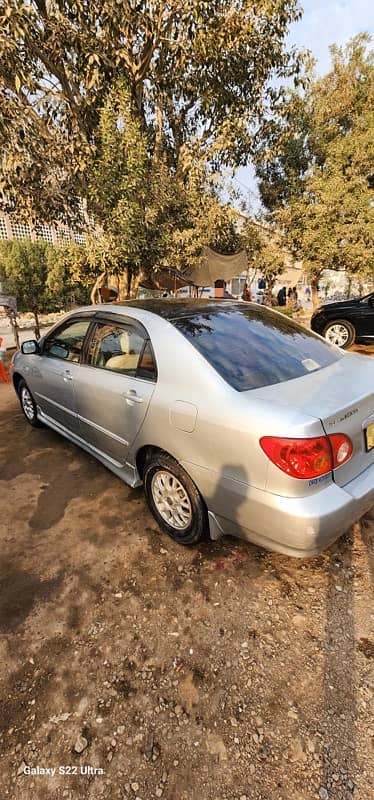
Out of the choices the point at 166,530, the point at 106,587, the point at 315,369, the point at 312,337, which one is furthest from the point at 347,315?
the point at 106,587

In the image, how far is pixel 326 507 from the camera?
1.65 meters

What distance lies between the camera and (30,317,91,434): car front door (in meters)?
3.08

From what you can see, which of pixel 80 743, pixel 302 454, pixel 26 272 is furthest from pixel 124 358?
pixel 26 272

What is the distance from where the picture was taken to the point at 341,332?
8305 millimetres

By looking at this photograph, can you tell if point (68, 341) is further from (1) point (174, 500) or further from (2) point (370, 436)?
(2) point (370, 436)

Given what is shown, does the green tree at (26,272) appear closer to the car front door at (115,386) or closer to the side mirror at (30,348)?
the side mirror at (30,348)

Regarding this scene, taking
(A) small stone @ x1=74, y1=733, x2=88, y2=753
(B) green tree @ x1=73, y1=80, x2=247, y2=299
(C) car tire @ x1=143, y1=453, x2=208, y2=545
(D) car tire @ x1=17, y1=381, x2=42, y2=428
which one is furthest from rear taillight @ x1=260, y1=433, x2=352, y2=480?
(B) green tree @ x1=73, y1=80, x2=247, y2=299

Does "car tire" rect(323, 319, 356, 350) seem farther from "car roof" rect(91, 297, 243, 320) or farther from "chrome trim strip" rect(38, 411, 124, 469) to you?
"chrome trim strip" rect(38, 411, 124, 469)

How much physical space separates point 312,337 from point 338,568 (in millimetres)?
1552

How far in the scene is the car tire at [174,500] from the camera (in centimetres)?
211

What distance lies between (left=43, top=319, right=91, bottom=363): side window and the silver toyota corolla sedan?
1.1 inches

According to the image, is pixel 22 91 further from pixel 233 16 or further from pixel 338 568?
pixel 338 568

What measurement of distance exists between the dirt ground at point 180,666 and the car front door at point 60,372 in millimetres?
1045

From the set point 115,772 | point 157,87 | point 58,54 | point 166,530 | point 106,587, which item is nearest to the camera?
point 115,772
